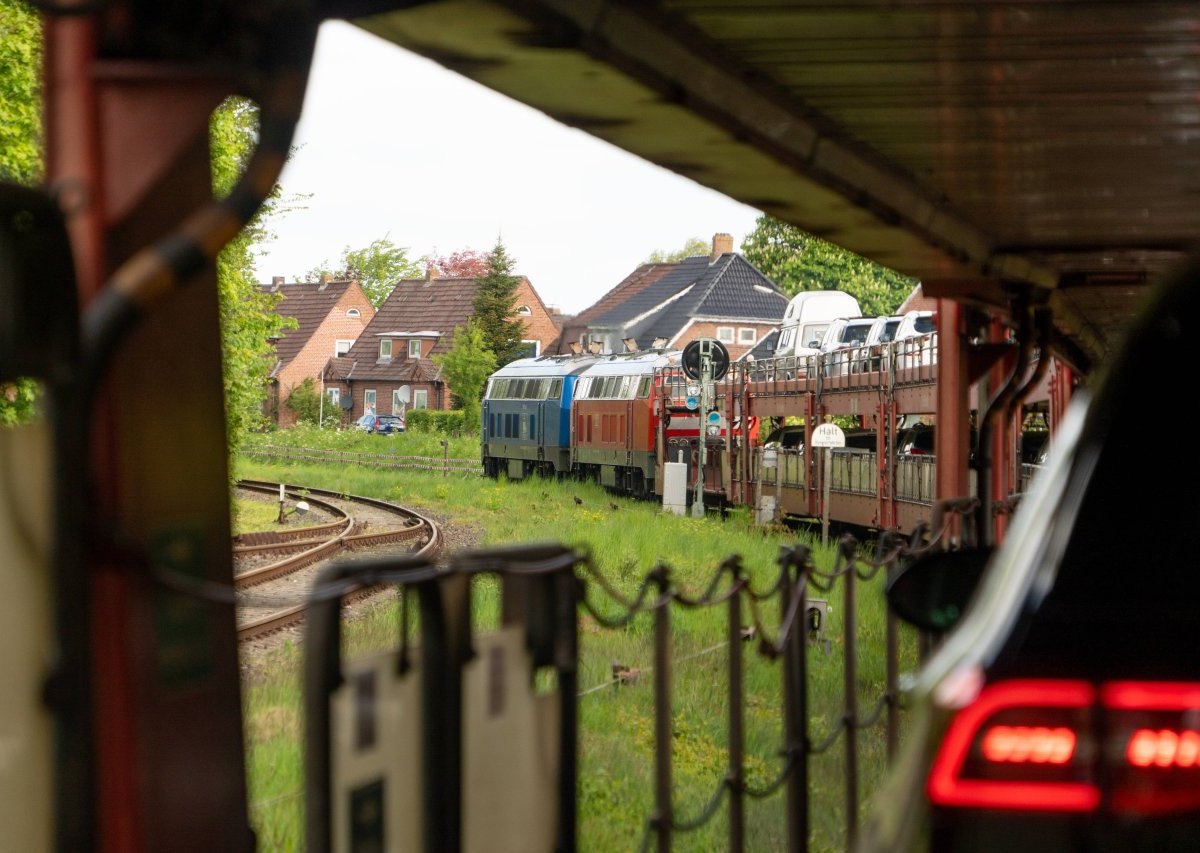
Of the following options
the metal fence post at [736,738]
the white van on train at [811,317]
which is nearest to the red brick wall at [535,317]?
the white van on train at [811,317]

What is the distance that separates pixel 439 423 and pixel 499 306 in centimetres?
704

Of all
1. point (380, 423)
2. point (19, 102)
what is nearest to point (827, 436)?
point (19, 102)

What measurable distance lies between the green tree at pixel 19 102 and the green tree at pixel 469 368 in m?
47.3

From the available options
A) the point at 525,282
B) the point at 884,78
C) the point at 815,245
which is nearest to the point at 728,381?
the point at 884,78

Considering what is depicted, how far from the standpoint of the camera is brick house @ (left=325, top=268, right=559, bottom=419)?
7662 cm

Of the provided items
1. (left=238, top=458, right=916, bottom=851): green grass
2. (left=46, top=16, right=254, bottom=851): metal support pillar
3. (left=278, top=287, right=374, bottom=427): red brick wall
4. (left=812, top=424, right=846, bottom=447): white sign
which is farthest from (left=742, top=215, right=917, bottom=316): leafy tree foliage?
(left=46, top=16, right=254, bottom=851): metal support pillar

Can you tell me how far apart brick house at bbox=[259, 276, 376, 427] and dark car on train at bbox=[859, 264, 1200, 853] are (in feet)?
236

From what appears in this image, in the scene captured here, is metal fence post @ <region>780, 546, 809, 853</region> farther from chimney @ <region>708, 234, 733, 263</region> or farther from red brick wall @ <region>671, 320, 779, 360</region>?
chimney @ <region>708, 234, 733, 263</region>

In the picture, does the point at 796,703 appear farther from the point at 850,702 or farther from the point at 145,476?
the point at 145,476

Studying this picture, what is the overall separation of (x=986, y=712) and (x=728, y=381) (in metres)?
27.0

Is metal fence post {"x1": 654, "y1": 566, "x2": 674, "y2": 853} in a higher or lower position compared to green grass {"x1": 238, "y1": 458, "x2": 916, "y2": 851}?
higher

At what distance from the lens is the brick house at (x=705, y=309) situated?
71.7m

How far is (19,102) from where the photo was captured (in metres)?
16.2

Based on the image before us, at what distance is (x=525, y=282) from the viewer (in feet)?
283
